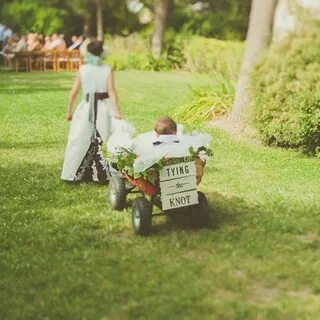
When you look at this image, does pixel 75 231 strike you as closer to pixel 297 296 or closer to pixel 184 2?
pixel 297 296

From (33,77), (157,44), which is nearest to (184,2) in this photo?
(157,44)

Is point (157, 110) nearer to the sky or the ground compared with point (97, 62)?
nearer to the ground

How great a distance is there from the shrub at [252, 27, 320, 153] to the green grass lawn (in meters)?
0.58

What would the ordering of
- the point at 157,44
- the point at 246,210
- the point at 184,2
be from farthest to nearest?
the point at 184,2
the point at 157,44
the point at 246,210

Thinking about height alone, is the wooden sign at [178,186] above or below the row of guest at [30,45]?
above

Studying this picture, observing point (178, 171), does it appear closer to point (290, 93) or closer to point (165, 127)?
point (165, 127)

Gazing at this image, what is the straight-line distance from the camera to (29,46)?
98.5 feet

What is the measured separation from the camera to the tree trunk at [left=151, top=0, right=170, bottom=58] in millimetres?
33719

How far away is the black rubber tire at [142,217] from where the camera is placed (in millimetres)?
6402

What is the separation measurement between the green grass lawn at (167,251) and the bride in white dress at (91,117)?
22cm

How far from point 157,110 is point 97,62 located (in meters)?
8.27

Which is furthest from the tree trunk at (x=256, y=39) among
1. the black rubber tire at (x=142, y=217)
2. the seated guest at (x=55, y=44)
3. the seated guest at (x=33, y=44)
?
the seated guest at (x=55, y=44)

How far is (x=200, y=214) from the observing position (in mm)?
6625

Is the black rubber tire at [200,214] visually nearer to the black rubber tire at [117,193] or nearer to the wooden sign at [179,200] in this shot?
the wooden sign at [179,200]
